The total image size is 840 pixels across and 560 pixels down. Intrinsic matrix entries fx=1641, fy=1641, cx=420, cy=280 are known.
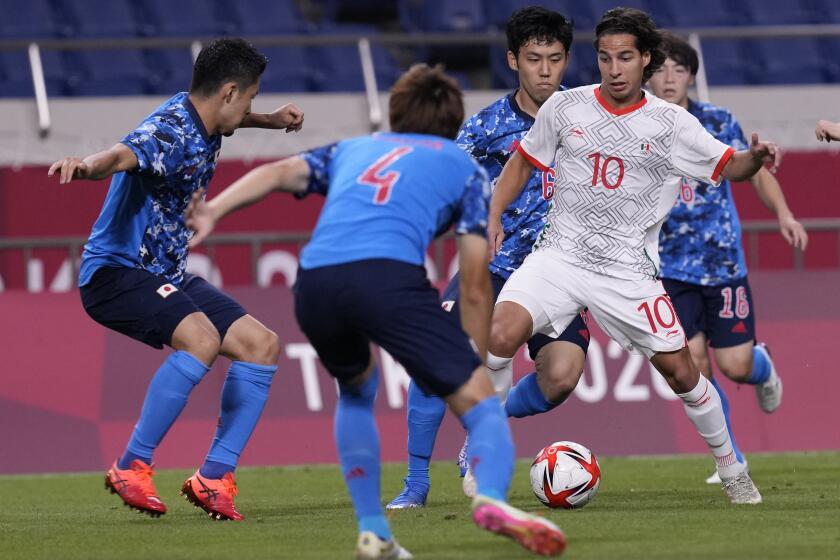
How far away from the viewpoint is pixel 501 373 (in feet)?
27.2

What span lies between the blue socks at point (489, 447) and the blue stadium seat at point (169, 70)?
10.6 metres

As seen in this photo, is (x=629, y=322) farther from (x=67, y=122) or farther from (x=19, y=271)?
(x=67, y=122)

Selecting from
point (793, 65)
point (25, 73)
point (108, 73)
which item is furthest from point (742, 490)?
point (793, 65)

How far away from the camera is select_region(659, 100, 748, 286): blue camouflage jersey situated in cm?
985

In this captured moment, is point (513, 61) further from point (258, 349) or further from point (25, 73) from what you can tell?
point (25, 73)

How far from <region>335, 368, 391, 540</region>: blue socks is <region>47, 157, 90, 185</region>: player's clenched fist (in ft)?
5.12

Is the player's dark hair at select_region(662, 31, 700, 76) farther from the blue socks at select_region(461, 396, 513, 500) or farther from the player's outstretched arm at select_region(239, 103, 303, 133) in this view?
the blue socks at select_region(461, 396, 513, 500)

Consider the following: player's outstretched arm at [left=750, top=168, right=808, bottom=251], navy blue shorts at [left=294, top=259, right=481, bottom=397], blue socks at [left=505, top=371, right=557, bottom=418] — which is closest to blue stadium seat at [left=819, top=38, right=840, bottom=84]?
player's outstretched arm at [left=750, top=168, right=808, bottom=251]

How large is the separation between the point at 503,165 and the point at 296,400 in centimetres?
379

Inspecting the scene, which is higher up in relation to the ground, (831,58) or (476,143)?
(476,143)

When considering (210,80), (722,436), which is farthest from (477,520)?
(210,80)

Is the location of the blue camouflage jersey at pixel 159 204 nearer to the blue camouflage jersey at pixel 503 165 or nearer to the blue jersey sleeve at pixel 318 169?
the blue camouflage jersey at pixel 503 165

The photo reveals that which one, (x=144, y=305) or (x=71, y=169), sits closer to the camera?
(x=71, y=169)

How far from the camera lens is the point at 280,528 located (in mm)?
7301
